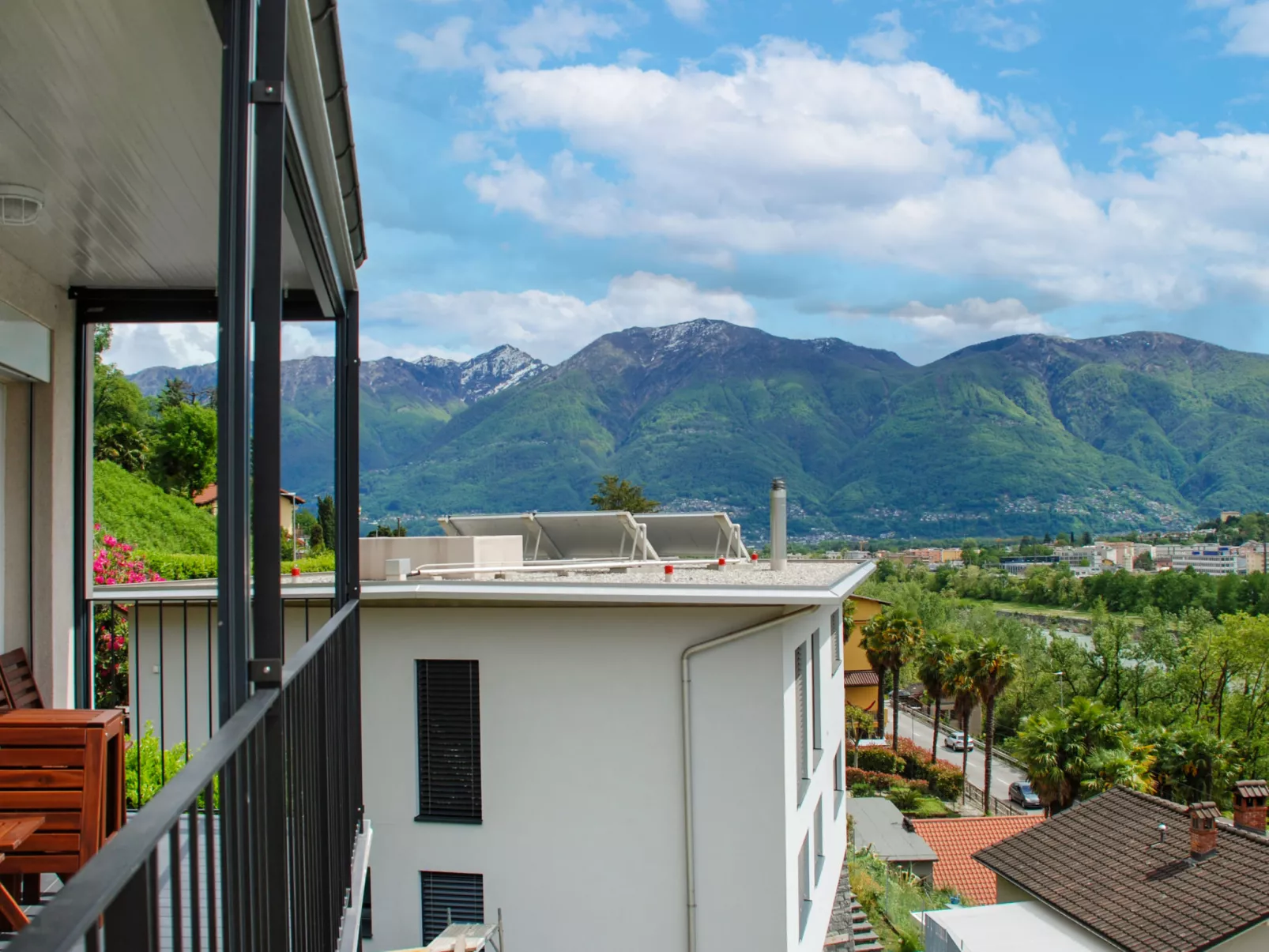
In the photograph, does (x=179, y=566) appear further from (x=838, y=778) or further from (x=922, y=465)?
(x=922, y=465)

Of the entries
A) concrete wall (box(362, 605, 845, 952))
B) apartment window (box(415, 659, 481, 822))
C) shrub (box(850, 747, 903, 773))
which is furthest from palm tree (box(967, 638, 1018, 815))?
apartment window (box(415, 659, 481, 822))

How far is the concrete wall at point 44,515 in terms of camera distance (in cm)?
479

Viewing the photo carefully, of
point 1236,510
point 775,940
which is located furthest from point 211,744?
point 1236,510

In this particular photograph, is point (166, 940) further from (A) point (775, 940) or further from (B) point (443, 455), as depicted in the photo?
(B) point (443, 455)

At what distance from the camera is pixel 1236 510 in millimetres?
160875

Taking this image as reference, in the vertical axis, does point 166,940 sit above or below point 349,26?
below

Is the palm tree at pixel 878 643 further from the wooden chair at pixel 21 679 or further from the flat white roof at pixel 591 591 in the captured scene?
the wooden chair at pixel 21 679

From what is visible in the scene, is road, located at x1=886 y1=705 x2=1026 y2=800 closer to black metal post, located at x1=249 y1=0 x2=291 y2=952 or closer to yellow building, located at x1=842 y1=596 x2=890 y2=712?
yellow building, located at x1=842 y1=596 x2=890 y2=712

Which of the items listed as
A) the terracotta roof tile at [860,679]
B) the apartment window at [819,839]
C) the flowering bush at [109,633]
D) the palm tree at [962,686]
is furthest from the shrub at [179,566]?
the terracotta roof tile at [860,679]

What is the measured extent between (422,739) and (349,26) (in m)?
7.35

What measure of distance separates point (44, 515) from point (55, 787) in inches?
91.5

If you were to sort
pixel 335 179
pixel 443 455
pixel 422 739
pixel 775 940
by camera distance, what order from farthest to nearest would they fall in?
1. pixel 443 455
2. pixel 422 739
3. pixel 775 940
4. pixel 335 179

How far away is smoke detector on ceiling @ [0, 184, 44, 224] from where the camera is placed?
11.0 ft

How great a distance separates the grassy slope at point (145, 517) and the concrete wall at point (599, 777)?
7.63m
